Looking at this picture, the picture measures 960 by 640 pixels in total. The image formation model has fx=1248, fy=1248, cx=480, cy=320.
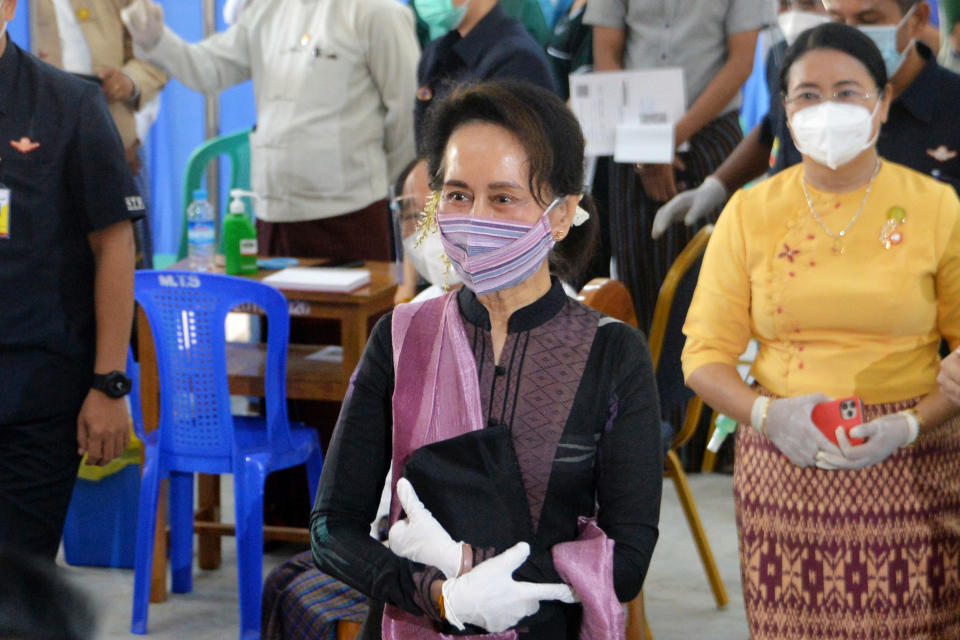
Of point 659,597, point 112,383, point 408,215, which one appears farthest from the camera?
point 659,597

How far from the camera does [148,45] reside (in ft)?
15.5

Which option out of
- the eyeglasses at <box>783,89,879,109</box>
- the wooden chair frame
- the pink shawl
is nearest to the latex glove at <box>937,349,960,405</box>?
the eyeglasses at <box>783,89,879,109</box>

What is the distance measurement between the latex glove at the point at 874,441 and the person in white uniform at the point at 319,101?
267 centimetres

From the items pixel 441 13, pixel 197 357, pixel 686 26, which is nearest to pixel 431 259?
pixel 197 357

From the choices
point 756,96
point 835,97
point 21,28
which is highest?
point 21,28

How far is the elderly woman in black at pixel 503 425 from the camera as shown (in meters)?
1.67

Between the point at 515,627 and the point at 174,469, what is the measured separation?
203cm

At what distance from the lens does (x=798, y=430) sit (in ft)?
7.78

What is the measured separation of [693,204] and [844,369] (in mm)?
1431

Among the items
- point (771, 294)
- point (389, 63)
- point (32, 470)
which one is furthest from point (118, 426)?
point (389, 63)

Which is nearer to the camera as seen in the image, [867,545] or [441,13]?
[867,545]

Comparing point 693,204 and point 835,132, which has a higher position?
point 835,132

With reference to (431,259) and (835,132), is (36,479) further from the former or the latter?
(835,132)

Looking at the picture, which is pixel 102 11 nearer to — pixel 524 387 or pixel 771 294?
pixel 771 294
